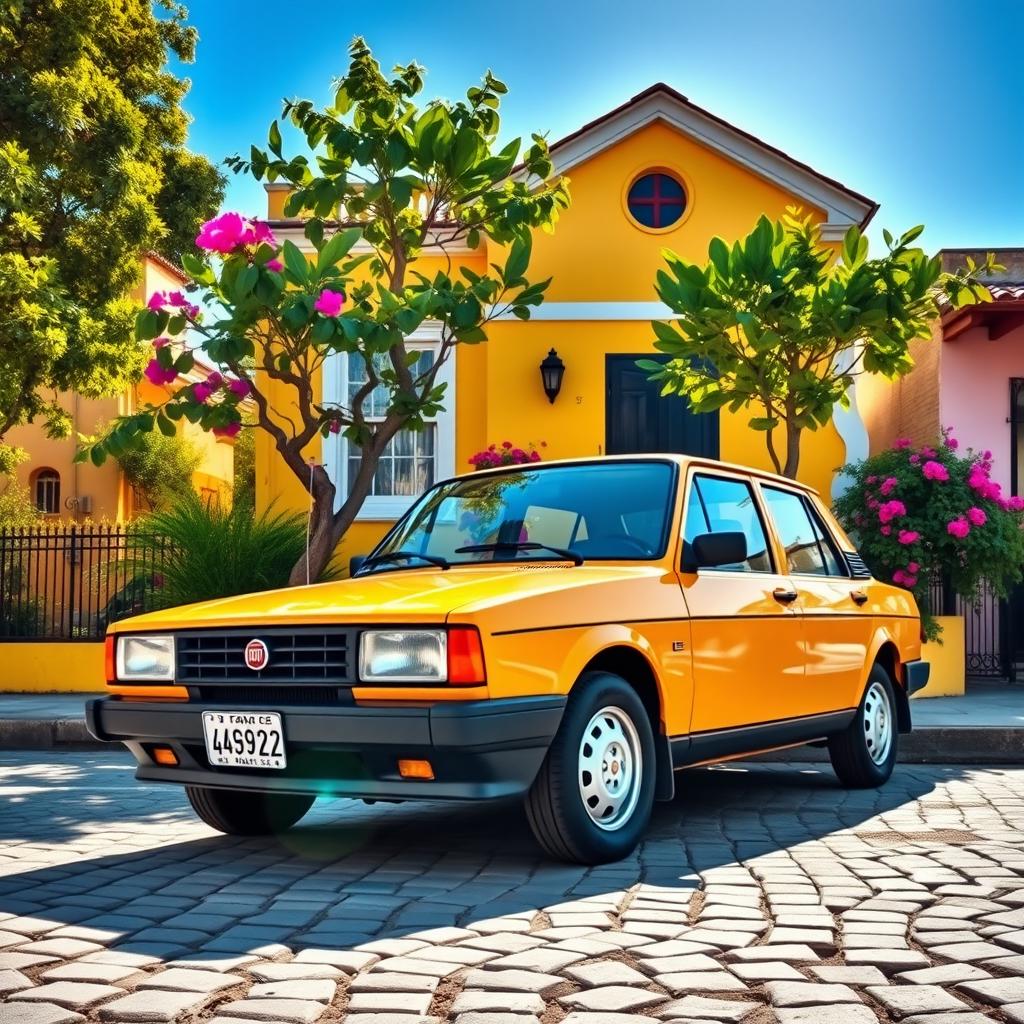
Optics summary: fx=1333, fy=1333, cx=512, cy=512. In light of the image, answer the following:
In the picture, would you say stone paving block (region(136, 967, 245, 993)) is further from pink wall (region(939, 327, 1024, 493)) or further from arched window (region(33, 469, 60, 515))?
arched window (region(33, 469, 60, 515))

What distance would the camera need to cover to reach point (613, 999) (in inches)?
132

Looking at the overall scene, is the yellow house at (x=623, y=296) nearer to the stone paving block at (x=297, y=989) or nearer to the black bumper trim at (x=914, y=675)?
the black bumper trim at (x=914, y=675)

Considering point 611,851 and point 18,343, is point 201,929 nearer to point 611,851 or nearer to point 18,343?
point 611,851

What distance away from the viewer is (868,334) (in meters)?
11.2

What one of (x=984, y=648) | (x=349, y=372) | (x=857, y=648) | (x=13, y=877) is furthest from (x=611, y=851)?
(x=349, y=372)

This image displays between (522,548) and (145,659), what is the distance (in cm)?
165

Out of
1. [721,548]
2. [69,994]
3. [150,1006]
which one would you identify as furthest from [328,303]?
[150,1006]

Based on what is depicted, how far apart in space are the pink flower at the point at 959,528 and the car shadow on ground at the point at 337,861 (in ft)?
17.2

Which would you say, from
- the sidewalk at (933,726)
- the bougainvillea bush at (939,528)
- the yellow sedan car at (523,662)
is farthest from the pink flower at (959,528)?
the yellow sedan car at (523,662)

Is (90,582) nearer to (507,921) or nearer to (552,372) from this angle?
(552,372)

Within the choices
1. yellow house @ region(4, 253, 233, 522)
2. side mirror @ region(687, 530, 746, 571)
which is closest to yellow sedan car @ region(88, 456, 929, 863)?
side mirror @ region(687, 530, 746, 571)

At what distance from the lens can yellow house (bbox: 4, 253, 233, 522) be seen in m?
29.0

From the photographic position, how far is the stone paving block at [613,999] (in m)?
3.28

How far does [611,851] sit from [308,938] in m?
1.45
